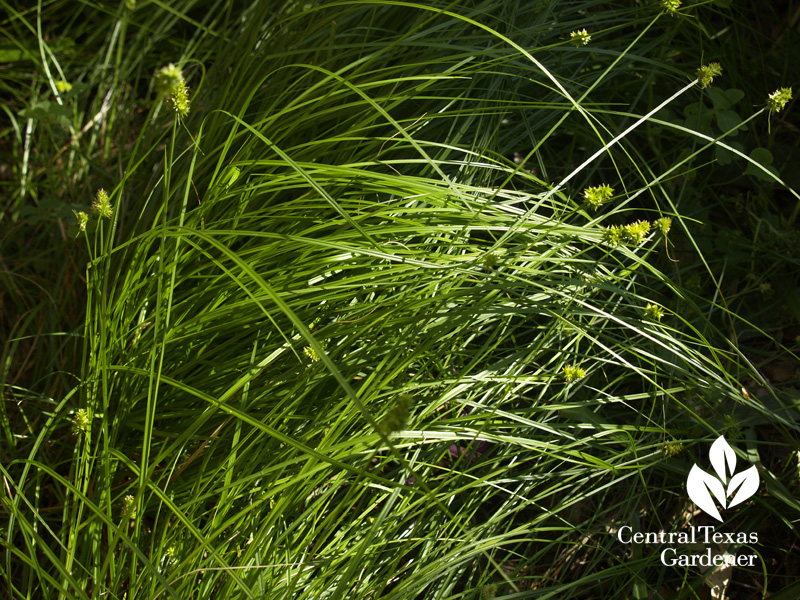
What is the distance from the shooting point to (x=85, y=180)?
6.77 feet

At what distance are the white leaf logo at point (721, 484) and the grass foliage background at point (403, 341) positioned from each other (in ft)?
0.16

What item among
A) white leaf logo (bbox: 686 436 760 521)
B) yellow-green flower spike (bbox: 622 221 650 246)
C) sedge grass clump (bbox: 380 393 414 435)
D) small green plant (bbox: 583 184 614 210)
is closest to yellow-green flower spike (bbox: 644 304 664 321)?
yellow-green flower spike (bbox: 622 221 650 246)

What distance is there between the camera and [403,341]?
1226 mm

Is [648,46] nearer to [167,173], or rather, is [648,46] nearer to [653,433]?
[653,433]

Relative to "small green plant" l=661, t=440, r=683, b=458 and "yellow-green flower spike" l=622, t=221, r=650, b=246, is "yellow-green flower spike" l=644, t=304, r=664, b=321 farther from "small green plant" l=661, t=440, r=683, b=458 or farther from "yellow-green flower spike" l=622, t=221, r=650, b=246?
"small green plant" l=661, t=440, r=683, b=458

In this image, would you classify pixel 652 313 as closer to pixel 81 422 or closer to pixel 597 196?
pixel 597 196

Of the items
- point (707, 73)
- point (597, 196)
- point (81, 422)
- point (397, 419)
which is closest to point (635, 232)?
point (597, 196)

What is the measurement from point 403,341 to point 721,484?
35.3 inches

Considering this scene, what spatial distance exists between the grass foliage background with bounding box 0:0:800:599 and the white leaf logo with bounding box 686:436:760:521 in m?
0.05

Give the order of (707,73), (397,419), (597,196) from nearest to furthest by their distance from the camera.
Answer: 1. (397,419)
2. (597,196)
3. (707,73)

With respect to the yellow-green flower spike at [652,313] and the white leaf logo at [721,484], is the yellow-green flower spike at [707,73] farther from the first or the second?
the white leaf logo at [721,484]

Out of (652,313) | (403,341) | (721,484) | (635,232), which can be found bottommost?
(721,484)

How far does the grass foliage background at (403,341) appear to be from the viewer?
1164 millimetres

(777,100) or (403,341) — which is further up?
(777,100)
